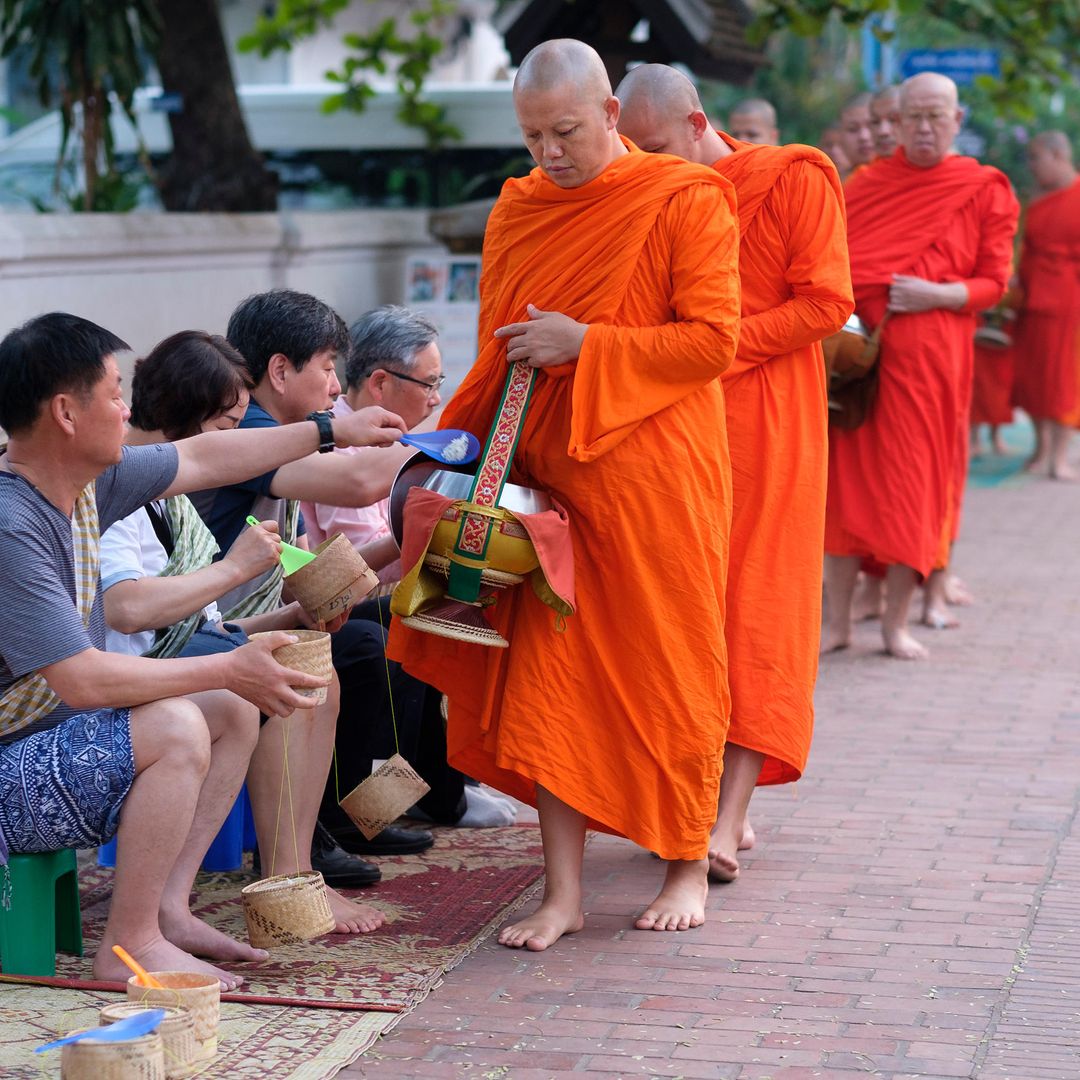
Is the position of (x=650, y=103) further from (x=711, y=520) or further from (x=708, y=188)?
(x=711, y=520)

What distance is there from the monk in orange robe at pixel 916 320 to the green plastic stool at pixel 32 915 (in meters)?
4.50

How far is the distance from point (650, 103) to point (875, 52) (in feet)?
33.7

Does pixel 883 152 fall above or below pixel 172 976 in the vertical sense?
above

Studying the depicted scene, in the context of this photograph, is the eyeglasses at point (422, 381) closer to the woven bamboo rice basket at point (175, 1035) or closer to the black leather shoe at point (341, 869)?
the black leather shoe at point (341, 869)

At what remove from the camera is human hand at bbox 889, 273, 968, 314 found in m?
7.35

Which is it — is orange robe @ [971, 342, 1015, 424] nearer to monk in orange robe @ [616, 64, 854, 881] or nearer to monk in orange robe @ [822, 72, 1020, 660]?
monk in orange robe @ [822, 72, 1020, 660]

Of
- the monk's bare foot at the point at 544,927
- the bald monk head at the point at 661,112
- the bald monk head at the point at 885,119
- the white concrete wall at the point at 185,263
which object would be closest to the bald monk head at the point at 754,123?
the bald monk head at the point at 885,119

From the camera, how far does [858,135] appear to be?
9.38 meters

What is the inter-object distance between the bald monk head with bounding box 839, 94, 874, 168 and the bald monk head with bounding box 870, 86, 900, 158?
17 centimetres

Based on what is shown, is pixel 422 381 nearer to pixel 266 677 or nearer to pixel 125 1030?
pixel 266 677

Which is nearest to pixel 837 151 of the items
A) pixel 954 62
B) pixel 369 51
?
pixel 954 62

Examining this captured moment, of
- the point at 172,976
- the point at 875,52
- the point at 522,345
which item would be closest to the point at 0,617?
the point at 172,976

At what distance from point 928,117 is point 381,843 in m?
4.19

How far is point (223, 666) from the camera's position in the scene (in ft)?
12.0
